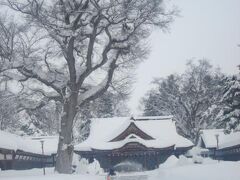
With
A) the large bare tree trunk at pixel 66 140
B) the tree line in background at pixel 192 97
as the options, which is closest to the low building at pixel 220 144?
the tree line in background at pixel 192 97

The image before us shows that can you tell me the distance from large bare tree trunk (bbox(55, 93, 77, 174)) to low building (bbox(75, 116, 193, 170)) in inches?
684

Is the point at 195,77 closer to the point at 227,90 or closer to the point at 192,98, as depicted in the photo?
the point at 192,98

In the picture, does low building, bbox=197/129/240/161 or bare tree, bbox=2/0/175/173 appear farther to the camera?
low building, bbox=197/129/240/161

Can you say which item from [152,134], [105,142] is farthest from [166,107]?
[105,142]

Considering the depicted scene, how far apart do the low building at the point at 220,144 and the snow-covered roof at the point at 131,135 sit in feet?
18.2

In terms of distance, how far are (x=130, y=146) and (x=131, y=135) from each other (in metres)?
1.96

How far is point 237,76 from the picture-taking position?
3759 centimetres

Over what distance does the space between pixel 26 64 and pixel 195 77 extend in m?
45.4

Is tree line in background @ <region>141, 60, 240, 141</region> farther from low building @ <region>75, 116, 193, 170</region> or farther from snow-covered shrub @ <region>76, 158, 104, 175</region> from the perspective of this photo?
snow-covered shrub @ <region>76, 158, 104, 175</region>

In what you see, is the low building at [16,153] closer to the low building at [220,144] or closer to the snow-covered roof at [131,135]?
the snow-covered roof at [131,135]

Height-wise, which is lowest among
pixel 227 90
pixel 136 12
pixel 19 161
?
pixel 19 161

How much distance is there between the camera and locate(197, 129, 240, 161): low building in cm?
4703

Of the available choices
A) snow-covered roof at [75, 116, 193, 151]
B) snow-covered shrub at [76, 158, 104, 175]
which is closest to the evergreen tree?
snow-covered roof at [75, 116, 193, 151]

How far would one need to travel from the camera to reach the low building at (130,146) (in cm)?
4316
